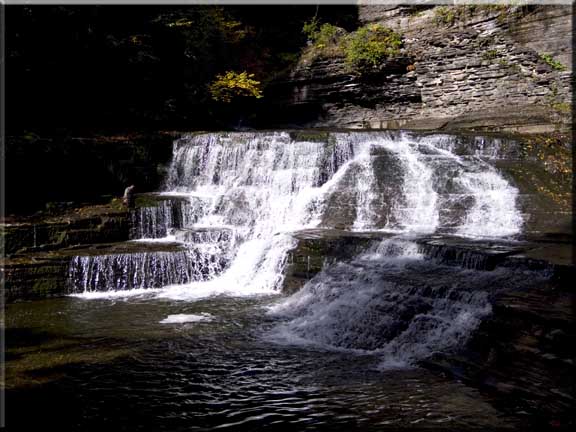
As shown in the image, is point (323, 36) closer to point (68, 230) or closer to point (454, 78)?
point (454, 78)

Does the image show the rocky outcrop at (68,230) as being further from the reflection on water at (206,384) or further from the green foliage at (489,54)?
the green foliage at (489,54)

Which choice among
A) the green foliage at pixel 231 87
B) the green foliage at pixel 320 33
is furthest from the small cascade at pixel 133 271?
the green foliage at pixel 320 33

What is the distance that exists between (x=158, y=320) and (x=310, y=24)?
17.6 meters

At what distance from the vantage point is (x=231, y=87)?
18.4 metres

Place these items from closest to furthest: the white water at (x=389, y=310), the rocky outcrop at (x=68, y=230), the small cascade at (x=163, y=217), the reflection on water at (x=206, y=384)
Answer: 1. the reflection on water at (x=206, y=384)
2. the white water at (x=389, y=310)
3. the rocky outcrop at (x=68, y=230)
4. the small cascade at (x=163, y=217)

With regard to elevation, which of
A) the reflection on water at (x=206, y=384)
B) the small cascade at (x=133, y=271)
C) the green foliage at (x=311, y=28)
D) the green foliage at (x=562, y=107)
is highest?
the green foliage at (x=311, y=28)

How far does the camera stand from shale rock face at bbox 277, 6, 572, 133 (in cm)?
1400

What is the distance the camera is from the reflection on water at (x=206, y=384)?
4520 millimetres

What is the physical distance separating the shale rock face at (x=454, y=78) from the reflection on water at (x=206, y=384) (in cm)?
1008

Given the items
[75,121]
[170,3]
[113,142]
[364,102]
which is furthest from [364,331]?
[170,3]

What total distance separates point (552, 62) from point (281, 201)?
8.37 m

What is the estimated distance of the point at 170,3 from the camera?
1816 centimetres

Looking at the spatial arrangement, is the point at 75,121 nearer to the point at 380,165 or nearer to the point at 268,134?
the point at 268,134

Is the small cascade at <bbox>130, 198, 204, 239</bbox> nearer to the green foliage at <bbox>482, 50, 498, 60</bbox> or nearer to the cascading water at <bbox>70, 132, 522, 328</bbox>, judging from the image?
the cascading water at <bbox>70, 132, 522, 328</bbox>
